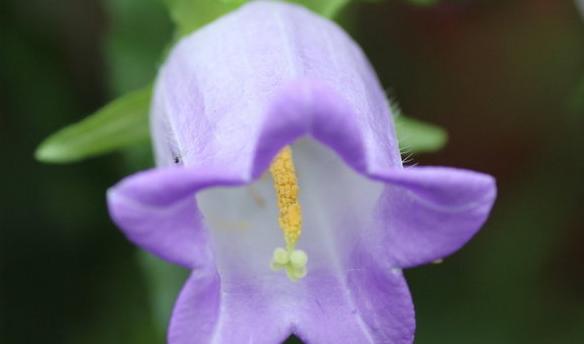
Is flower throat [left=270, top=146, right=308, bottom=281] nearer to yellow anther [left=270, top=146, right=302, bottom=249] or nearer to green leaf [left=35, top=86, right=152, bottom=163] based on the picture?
A: yellow anther [left=270, top=146, right=302, bottom=249]

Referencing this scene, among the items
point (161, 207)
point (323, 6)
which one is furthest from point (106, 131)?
point (161, 207)

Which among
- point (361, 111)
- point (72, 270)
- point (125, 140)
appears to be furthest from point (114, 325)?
point (361, 111)

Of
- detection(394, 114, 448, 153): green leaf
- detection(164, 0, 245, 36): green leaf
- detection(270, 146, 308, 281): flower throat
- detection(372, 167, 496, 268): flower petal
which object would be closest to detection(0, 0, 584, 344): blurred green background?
detection(394, 114, 448, 153): green leaf

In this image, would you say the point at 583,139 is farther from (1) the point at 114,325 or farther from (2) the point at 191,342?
(2) the point at 191,342

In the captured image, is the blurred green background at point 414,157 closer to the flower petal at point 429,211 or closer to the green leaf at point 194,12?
the green leaf at point 194,12

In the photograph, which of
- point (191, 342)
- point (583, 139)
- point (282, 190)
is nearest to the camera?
point (191, 342)
